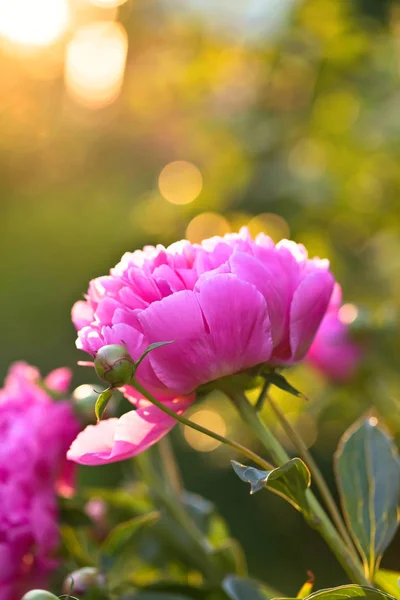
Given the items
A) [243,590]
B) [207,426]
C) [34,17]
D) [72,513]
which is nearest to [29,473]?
[72,513]

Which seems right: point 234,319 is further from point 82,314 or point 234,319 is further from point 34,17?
point 34,17

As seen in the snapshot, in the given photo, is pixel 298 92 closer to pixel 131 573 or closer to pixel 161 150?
pixel 131 573

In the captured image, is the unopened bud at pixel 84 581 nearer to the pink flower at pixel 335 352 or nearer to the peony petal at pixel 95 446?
the peony petal at pixel 95 446

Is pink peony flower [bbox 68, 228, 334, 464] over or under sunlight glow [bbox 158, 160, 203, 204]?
under

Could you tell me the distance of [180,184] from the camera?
133cm

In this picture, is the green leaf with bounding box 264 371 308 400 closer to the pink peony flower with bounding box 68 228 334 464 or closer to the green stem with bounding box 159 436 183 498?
the pink peony flower with bounding box 68 228 334 464

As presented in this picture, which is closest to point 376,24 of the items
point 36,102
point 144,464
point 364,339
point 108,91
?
point 364,339

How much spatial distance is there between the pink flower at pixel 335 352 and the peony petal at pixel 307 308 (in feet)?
1.01

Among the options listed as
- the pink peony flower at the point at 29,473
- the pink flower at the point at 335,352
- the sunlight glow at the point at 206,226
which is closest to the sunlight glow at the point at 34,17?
the sunlight glow at the point at 206,226

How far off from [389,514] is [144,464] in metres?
0.20

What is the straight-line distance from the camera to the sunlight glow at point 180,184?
49.6 inches

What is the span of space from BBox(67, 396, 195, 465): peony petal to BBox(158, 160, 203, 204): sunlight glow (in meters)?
0.84

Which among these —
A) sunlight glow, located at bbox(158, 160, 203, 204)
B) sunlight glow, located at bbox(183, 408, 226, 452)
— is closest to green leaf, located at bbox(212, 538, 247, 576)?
sunlight glow, located at bbox(183, 408, 226, 452)

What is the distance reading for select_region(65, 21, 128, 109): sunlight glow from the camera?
1660 mm
